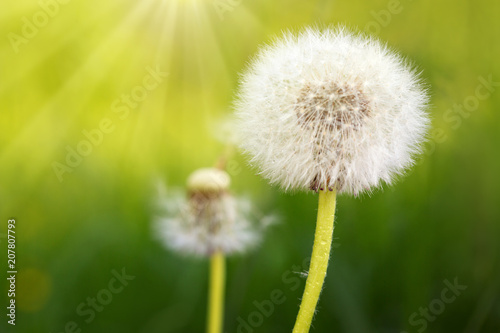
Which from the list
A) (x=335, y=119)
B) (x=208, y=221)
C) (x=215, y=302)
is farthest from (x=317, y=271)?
(x=208, y=221)

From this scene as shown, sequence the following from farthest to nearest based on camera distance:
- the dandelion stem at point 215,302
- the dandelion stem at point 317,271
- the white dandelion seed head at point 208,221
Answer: the white dandelion seed head at point 208,221, the dandelion stem at point 215,302, the dandelion stem at point 317,271

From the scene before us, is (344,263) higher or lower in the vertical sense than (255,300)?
higher

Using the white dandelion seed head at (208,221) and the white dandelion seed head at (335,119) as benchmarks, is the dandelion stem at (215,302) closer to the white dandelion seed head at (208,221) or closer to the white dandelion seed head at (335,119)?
the white dandelion seed head at (208,221)

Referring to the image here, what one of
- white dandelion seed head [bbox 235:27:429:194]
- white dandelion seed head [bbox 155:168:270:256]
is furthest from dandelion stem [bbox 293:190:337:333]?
white dandelion seed head [bbox 155:168:270:256]

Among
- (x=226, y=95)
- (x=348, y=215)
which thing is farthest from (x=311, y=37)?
(x=226, y=95)

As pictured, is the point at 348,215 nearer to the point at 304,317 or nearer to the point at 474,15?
the point at 474,15

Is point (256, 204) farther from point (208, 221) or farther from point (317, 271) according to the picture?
point (317, 271)

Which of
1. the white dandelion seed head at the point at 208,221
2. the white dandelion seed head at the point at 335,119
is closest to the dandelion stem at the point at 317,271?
the white dandelion seed head at the point at 335,119
